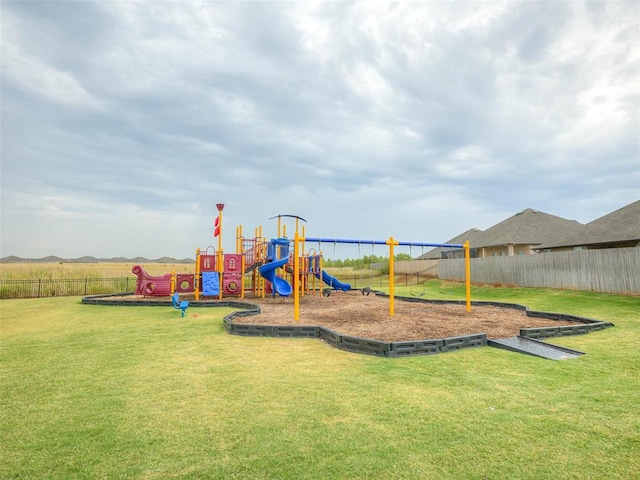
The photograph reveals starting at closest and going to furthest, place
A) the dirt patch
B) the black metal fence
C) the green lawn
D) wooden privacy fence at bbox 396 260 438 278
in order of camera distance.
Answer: the green lawn → the dirt patch → the black metal fence → wooden privacy fence at bbox 396 260 438 278

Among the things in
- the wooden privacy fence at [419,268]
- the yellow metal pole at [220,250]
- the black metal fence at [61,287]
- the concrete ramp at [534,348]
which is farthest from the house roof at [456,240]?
the concrete ramp at [534,348]

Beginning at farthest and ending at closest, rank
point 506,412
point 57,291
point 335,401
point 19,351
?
point 57,291
point 19,351
point 335,401
point 506,412

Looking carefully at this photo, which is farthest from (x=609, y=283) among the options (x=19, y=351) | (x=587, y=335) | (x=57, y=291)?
(x=57, y=291)

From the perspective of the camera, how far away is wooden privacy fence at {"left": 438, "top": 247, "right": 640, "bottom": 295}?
54.4 ft

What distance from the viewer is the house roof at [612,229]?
67.7ft

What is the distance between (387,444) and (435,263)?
36.0 metres

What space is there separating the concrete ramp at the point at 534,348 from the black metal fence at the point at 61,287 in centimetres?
2427

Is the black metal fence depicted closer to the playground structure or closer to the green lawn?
the playground structure

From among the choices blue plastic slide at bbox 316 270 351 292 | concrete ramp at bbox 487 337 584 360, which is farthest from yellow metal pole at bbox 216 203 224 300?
concrete ramp at bbox 487 337 584 360

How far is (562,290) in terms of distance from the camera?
20.1 m

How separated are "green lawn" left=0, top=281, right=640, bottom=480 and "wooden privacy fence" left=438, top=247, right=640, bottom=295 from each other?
40.1 ft

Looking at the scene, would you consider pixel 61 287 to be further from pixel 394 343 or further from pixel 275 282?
pixel 394 343

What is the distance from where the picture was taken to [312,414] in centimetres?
394

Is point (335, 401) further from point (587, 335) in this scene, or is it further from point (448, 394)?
point (587, 335)
